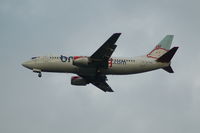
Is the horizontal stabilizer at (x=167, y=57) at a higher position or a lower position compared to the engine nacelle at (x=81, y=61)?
higher

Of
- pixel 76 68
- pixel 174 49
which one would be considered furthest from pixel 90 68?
pixel 174 49

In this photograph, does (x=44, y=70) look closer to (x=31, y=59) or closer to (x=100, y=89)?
(x=31, y=59)

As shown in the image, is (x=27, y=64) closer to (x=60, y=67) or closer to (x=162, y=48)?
(x=60, y=67)

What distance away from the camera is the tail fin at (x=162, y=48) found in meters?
94.5

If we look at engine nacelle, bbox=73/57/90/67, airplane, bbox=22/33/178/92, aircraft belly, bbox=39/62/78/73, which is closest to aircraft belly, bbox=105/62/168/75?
airplane, bbox=22/33/178/92

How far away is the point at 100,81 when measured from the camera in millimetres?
96688

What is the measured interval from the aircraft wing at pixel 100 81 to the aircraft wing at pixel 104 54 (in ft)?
17.8

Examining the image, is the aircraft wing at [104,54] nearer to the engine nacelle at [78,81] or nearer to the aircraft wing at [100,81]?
the aircraft wing at [100,81]

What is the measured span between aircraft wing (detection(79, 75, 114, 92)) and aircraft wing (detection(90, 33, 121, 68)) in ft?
17.8

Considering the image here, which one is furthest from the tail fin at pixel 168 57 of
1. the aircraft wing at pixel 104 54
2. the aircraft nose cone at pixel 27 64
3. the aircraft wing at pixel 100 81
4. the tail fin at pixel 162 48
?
the aircraft nose cone at pixel 27 64

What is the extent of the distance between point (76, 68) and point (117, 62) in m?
7.30

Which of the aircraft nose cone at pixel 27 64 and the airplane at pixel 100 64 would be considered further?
the aircraft nose cone at pixel 27 64

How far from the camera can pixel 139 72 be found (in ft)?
297

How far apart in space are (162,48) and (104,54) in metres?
14.0
